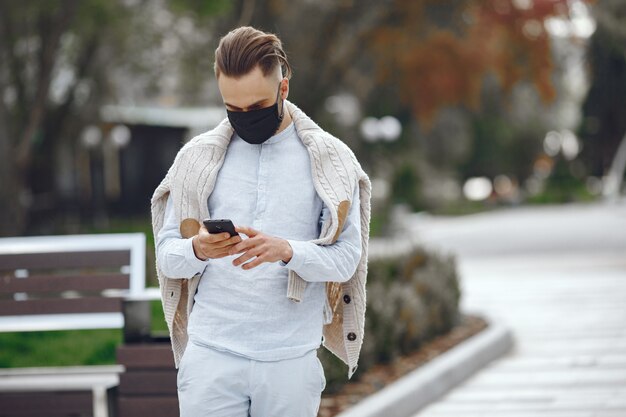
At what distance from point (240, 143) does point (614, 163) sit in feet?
166

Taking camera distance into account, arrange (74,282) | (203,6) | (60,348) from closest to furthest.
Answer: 1. (74,282)
2. (60,348)
3. (203,6)

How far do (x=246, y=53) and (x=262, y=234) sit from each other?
0.55 meters

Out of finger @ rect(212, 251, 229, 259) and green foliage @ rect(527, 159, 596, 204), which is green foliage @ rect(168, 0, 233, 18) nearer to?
finger @ rect(212, 251, 229, 259)

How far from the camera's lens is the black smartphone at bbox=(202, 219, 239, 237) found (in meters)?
3.08

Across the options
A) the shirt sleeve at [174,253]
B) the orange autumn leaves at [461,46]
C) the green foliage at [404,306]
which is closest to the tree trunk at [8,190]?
the green foliage at [404,306]

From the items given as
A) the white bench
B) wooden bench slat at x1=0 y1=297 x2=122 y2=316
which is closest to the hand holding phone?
the white bench

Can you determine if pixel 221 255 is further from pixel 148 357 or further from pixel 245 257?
pixel 148 357

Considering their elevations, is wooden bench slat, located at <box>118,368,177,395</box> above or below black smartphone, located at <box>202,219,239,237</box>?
below

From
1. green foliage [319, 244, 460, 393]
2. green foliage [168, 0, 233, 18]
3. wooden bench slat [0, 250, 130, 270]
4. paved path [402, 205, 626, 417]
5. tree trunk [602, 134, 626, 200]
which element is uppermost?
green foliage [168, 0, 233, 18]

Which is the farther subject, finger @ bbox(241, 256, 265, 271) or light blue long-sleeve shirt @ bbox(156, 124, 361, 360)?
light blue long-sleeve shirt @ bbox(156, 124, 361, 360)

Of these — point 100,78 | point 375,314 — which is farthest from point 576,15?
point 375,314

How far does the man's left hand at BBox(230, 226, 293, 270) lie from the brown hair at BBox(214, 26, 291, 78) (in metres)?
0.49

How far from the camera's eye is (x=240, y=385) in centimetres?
332

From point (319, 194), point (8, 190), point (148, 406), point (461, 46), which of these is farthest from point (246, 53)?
point (461, 46)
